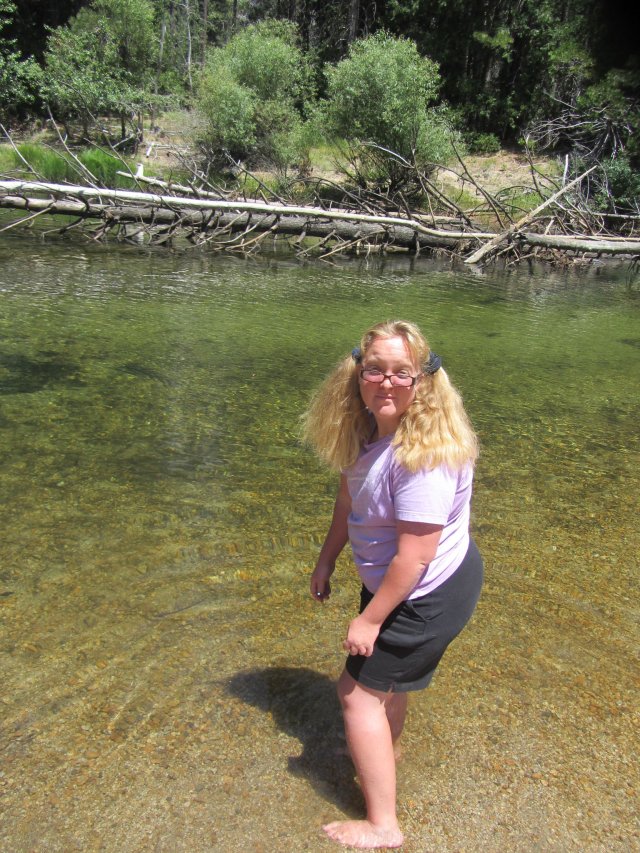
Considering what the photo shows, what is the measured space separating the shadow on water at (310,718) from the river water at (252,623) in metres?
0.01

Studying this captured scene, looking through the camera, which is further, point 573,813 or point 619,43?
point 619,43

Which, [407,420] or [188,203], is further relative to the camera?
[188,203]

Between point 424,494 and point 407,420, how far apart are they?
0.24m

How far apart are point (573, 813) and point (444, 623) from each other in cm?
83

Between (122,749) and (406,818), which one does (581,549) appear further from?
(122,749)

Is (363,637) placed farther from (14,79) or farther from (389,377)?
(14,79)

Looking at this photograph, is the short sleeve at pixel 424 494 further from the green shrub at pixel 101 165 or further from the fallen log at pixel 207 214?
the green shrub at pixel 101 165

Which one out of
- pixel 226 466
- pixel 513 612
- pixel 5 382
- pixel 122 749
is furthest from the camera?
pixel 5 382

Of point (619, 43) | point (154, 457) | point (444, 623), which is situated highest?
point (619, 43)

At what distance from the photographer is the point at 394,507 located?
6.44 feet

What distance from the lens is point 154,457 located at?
4.89m

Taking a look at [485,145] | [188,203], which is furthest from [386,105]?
[188,203]

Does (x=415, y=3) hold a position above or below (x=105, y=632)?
above

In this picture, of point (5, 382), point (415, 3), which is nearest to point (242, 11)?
point (415, 3)
